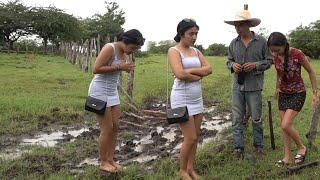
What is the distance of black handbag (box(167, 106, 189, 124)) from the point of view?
5.17 metres

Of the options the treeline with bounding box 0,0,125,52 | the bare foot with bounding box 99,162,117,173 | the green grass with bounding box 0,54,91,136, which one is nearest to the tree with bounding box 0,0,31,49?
the treeline with bounding box 0,0,125,52

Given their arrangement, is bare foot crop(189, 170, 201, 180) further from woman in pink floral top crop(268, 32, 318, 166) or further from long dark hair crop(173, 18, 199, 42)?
long dark hair crop(173, 18, 199, 42)

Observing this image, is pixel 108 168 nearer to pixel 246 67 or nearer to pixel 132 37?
pixel 132 37

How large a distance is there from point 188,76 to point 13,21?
42569 millimetres

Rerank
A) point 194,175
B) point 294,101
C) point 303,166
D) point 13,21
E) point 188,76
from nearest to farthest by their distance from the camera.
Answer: point 188,76
point 194,175
point 303,166
point 294,101
point 13,21

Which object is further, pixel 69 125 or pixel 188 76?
pixel 69 125

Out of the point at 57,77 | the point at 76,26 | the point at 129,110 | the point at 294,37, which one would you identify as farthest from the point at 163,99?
the point at 294,37

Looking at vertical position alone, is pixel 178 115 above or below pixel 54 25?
below

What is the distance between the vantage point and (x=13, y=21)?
44.6m

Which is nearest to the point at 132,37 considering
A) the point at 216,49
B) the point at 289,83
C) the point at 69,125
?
the point at 289,83

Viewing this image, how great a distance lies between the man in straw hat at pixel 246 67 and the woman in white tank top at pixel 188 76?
1037mm

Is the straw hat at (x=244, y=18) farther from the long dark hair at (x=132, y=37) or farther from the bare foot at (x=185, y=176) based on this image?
the bare foot at (x=185, y=176)

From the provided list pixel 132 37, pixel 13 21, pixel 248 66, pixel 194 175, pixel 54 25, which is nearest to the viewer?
pixel 132 37

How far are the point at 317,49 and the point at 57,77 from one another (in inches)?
1416
